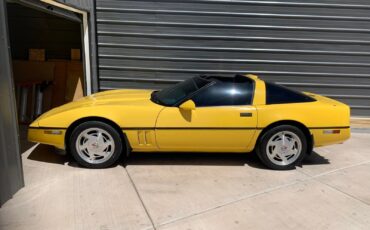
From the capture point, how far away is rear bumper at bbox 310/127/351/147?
4.64 m

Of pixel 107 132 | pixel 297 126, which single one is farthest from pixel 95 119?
pixel 297 126

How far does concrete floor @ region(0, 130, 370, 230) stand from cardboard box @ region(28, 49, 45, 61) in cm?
330

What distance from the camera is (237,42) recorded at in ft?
22.7

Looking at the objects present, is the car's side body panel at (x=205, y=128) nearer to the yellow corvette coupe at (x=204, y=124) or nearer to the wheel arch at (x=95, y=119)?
the yellow corvette coupe at (x=204, y=124)

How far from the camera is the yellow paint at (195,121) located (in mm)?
4395

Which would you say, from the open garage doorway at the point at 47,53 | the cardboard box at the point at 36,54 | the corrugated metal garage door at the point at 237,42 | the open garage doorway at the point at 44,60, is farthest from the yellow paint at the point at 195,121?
the cardboard box at the point at 36,54

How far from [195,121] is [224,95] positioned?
1.78 feet

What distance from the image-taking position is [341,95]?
7180 millimetres

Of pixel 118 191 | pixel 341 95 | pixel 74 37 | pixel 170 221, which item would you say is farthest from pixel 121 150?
pixel 341 95

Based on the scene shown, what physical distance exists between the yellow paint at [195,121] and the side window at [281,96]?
0.07 meters

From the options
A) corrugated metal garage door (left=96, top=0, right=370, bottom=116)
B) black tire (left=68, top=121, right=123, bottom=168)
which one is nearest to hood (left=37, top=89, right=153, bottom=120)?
black tire (left=68, top=121, right=123, bottom=168)

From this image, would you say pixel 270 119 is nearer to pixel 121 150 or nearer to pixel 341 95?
pixel 121 150

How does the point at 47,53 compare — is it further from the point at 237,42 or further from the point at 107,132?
the point at 107,132

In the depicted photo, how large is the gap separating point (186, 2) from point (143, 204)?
174 inches
